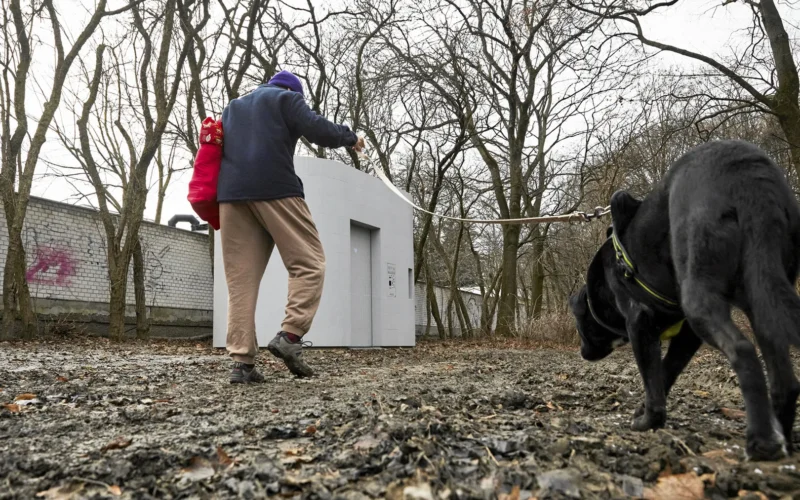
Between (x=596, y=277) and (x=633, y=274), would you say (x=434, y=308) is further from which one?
(x=633, y=274)

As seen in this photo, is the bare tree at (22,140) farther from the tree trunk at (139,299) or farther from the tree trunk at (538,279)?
the tree trunk at (538,279)

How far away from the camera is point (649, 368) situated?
2.41 metres

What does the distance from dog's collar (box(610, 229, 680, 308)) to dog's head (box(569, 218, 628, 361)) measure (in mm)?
121

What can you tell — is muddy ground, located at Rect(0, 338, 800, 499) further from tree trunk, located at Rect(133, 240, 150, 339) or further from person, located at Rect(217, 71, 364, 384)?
tree trunk, located at Rect(133, 240, 150, 339)

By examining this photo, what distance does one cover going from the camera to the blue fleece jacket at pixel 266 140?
171 inches

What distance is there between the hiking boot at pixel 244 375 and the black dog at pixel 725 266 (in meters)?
2.77

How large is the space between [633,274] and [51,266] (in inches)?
656

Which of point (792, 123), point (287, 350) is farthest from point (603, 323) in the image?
point (792, 123)

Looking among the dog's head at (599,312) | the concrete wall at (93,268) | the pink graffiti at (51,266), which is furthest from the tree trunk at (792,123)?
the pink graffiti at (51,266)

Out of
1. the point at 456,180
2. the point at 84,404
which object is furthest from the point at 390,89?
the point at 84,404

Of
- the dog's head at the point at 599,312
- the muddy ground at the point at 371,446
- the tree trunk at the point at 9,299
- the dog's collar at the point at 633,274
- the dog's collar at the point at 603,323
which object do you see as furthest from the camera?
the tree trunk at the point at 9,299

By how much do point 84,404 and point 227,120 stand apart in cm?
220

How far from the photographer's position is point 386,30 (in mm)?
16953

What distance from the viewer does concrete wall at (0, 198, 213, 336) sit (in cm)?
1564
